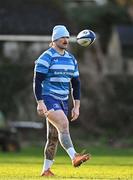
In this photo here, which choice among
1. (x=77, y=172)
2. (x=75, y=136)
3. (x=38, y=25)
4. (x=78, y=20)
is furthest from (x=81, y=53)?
(x=77, y=172)

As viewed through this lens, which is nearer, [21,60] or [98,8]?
[21,60]

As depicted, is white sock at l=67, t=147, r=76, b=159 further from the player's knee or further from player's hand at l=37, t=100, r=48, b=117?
player's hand at l=37, t=100, r=48, b=117

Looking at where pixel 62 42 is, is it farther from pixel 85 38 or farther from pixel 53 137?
pixel 53 137

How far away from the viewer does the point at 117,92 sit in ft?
136

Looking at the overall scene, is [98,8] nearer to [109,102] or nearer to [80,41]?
[109,102]

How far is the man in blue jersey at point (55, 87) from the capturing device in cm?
1617

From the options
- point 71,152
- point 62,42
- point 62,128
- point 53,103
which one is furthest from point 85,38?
point 71,152

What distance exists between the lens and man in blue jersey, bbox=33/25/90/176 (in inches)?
637

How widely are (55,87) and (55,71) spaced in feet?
0.87

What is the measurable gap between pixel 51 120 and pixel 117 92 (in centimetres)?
2531

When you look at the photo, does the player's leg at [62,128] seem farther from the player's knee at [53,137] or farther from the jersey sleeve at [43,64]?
the jersey sleeve at [43,64]

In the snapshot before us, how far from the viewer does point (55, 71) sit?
1638 cm

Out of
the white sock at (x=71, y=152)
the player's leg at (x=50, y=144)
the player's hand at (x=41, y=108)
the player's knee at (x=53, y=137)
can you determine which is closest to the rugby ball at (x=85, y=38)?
the player's hand at (x=41, y=108)

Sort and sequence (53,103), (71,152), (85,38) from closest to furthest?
(71,152) → (53,103) → (85,38)
